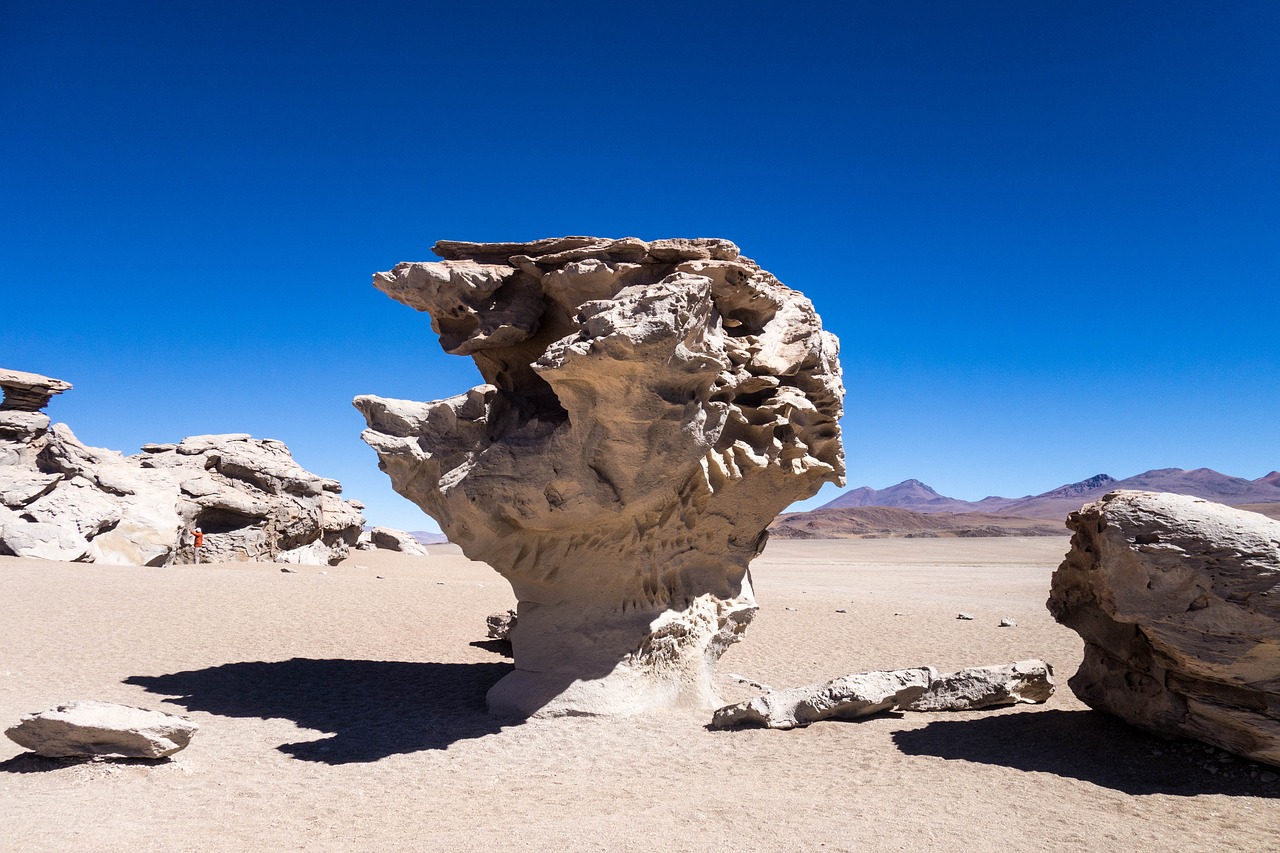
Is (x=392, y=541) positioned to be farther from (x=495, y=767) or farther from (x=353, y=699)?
(x=495, y=767)

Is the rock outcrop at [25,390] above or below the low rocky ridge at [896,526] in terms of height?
above

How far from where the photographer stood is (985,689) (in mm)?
9133

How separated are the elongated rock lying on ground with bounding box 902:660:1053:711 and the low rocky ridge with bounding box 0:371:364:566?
17.7 m

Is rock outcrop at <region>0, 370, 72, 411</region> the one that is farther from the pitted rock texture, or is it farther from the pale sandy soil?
the pitted rock texture

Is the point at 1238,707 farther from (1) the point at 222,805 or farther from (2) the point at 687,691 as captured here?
(1) the point at 222,805

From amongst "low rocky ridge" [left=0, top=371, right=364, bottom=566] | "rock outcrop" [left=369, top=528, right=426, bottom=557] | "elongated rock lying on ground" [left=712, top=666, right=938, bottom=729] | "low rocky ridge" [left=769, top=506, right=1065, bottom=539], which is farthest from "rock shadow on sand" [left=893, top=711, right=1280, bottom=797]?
"low rocky ridge" [left=769, top=506, right=1065, bottom=539]

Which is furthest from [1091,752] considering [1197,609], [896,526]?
[896,526]

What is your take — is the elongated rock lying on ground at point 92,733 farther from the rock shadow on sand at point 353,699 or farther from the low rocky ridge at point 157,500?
the low rocky ridge at point 157,500

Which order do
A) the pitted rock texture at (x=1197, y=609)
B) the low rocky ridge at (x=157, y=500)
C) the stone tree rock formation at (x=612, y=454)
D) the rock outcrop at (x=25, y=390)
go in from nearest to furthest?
the pitted rock texture at (x=1197, y=609) < the stone tree rock formation at (x=612, y=454) < the low rocky ridge at (x=157, y=500) < the rock outcrop at (x=25, y=390)

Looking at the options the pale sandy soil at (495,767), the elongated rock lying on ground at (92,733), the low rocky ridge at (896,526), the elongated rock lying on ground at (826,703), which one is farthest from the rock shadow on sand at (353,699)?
the low rocky ridge at (896,526)

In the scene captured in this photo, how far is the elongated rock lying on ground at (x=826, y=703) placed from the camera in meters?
8.44

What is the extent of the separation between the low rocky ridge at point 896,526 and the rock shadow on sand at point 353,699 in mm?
82029

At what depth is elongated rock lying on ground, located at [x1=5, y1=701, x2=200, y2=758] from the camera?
652cm

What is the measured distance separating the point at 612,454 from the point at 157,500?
16.7 metres
